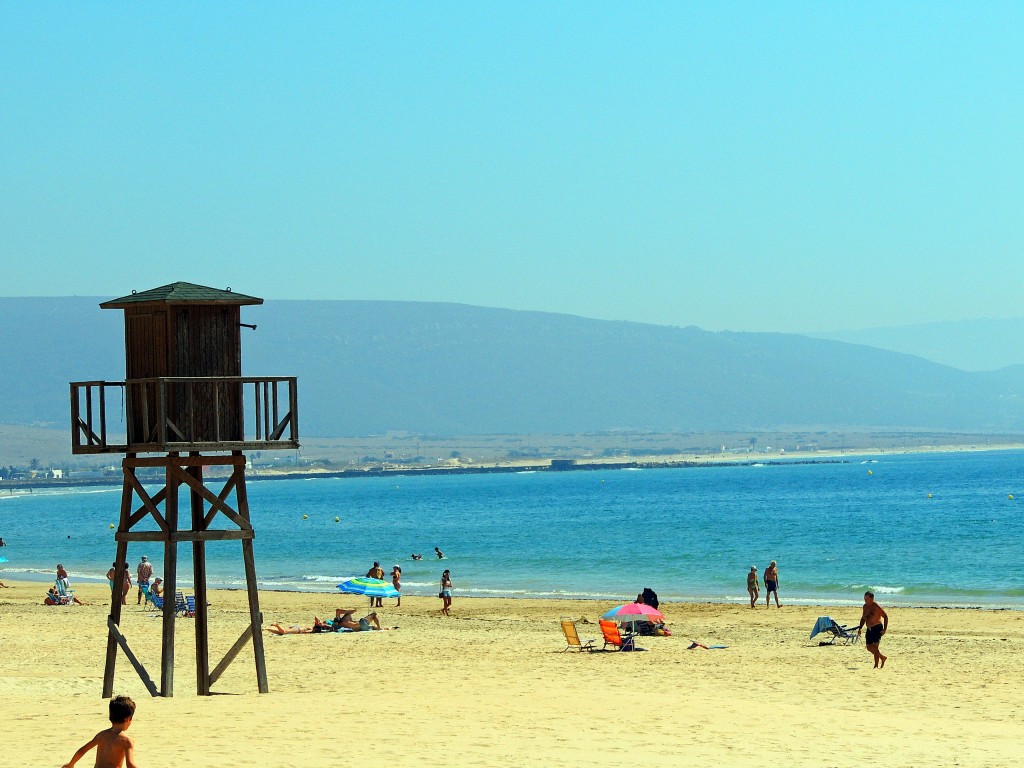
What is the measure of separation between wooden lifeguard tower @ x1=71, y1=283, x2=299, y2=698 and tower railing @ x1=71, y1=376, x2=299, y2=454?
0.04ft

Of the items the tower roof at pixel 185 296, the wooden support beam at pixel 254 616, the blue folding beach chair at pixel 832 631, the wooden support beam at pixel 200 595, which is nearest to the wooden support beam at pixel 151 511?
the wooden support beam at pixel 200 595

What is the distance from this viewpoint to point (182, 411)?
1770cm

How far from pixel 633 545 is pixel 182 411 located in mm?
48714

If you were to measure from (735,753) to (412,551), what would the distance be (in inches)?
2127

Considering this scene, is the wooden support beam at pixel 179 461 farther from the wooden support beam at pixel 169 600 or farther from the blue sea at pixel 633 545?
the blue sea at pixel 633 545

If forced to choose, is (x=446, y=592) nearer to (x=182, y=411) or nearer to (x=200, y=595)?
(x=200, y=595)

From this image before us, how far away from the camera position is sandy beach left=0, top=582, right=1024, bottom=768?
13773mm

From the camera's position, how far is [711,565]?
52.6 m

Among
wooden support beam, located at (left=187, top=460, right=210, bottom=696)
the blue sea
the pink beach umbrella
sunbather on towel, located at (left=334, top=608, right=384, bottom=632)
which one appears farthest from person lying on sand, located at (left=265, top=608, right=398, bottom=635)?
the blue sea

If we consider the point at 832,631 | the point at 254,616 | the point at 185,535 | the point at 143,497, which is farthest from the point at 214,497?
the point at 832,631

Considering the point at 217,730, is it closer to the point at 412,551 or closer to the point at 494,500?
the point at 412,551

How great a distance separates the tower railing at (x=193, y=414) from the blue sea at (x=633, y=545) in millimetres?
23097

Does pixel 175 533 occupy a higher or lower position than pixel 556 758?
higher

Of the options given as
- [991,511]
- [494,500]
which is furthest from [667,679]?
[494,500]
